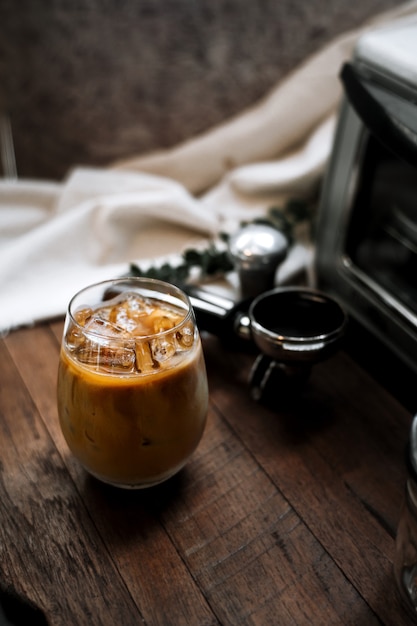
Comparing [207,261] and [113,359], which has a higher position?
[113,359]

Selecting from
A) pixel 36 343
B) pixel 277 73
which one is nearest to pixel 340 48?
pixel 277 73

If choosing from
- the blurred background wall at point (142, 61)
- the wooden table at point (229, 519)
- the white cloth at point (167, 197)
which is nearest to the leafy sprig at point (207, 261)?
the white cloth at point (167, 197)

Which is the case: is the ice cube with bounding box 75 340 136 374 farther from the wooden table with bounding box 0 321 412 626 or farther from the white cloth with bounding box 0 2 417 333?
the white cloth with bounding box 0 2 417 333

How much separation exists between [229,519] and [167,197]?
51 centimetres

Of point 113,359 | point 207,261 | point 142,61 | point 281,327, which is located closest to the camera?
point 113,359

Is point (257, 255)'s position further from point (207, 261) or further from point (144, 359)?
point (144, 359)

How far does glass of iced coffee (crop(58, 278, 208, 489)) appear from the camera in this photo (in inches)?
19.7

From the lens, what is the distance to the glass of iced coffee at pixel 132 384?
0.50m

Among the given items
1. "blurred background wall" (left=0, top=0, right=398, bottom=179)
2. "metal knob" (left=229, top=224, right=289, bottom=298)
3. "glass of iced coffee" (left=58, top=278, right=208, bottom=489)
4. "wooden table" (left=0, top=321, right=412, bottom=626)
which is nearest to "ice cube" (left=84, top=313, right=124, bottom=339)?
"glass of iced coffee" (left=58, top=278, right=208, bottom=489)

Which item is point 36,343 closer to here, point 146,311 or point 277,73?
point 146,311

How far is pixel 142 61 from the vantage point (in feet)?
3.56

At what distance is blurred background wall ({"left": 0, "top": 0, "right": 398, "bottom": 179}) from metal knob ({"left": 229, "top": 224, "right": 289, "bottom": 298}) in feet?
→ 1.40

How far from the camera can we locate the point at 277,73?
1.09 metres

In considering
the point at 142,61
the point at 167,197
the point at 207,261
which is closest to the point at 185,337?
the point at 207,261
